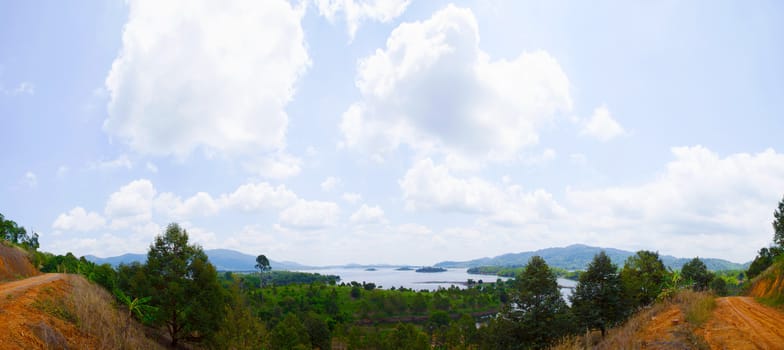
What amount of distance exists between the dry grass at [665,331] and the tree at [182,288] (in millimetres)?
23911

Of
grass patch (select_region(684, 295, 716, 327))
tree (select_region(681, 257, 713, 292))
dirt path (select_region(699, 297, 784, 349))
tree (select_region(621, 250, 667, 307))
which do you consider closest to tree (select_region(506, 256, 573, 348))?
tree (select_region(621, 250, 667, 307))

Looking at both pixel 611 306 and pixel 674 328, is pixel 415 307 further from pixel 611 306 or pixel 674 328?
pixel 674 328

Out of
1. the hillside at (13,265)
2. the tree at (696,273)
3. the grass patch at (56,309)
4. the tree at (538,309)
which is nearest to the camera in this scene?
the grass patch at (56,309)

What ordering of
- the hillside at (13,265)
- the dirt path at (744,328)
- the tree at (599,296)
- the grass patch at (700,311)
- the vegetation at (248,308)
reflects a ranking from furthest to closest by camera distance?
the tree at (599,296)
the vegetation at (248,308)
the hillside at (13,265)
the grass patch at (700,311)
the dirt path at (744,328)

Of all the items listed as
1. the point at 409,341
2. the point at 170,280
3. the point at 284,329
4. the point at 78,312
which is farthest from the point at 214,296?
the point at 409,341

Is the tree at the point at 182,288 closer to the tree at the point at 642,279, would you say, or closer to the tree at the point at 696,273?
the tree at the point at 642,279

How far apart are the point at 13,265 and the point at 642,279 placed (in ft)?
185

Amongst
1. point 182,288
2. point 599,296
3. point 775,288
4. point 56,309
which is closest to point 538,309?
point 599,296

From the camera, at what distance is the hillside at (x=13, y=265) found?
81.1 ft

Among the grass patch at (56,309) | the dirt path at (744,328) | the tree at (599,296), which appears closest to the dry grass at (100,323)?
the grass patch at (56,309)

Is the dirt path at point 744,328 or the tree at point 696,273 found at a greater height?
the dirt path at point 744,328

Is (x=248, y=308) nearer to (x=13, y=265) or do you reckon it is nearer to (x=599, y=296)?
(x=13, y=265)

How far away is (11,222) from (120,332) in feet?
179

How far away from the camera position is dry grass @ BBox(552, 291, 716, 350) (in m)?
11.8
